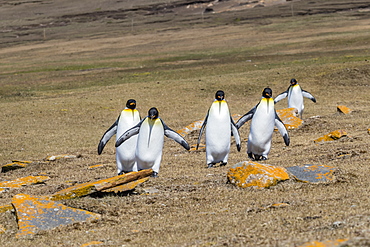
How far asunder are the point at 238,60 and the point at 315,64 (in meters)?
7.78

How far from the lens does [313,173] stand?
899cm

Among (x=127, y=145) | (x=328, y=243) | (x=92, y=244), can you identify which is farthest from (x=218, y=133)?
(x=328, y=243)

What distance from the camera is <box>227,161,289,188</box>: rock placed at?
8.76 metres

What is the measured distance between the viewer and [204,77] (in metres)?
30.6

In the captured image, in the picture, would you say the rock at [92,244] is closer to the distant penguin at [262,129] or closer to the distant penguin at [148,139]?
the distant penguin at [148,139]

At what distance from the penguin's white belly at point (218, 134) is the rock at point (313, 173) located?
312 cm

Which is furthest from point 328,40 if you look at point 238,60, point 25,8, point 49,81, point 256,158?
point 25,8

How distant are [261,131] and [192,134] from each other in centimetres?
532

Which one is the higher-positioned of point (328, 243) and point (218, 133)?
point (328, 243)

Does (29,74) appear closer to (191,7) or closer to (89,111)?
(89,111)

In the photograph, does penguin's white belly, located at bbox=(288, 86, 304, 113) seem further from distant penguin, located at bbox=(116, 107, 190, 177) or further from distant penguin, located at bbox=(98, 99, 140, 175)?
distant penguin, located at bbox=(116, 107, 190, 177)

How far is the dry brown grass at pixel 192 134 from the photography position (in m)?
6.73

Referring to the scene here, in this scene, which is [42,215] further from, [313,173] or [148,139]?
[313,173]

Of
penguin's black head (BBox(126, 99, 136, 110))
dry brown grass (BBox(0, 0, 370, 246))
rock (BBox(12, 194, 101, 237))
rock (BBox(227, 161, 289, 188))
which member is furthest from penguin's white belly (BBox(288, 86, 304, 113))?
rock (BBox(12, 194, 101, 237))
